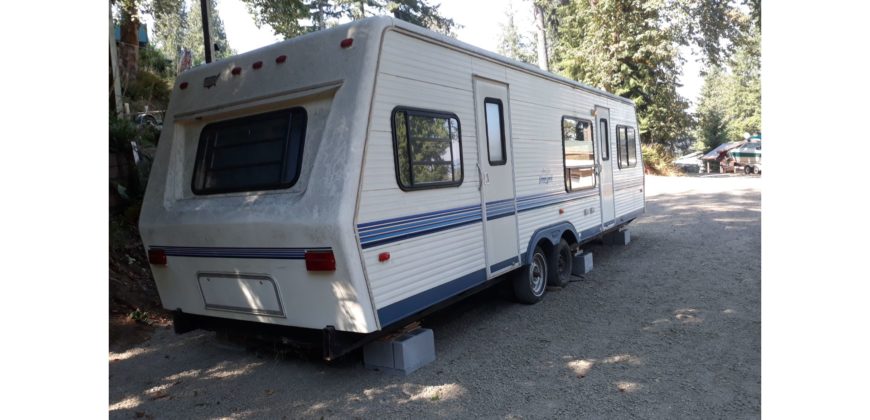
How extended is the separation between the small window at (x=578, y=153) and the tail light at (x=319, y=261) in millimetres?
4172

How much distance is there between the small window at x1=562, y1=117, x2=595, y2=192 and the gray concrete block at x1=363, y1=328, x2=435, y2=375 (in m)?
3.30

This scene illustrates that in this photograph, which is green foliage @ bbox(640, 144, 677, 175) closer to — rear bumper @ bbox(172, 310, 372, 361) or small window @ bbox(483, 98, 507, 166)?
small window @ bbox(483, 98, 507, 166)

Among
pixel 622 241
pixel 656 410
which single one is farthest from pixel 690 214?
pixel 656 410

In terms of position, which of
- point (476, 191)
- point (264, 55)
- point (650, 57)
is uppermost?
point (650, 57)

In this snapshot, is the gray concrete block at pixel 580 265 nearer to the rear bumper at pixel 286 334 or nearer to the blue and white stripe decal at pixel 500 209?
the blue and white stripe decal at pixel 500 209

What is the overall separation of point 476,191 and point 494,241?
57cm

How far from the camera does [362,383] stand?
14.7 ft

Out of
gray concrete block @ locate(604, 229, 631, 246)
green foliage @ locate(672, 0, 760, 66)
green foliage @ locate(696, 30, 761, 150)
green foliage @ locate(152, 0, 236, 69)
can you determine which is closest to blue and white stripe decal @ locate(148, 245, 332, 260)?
gray concrete block @ locate(604, 229, 631, 246)

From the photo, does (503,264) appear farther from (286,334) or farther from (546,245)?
(286,334)

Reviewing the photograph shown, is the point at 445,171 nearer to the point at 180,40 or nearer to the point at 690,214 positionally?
the point at 690,214

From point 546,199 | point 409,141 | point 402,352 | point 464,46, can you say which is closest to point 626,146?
point 546,199

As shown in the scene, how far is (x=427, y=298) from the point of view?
4570 millimetres

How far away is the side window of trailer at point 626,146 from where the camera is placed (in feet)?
30.5

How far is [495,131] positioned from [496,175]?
0.46 meters
